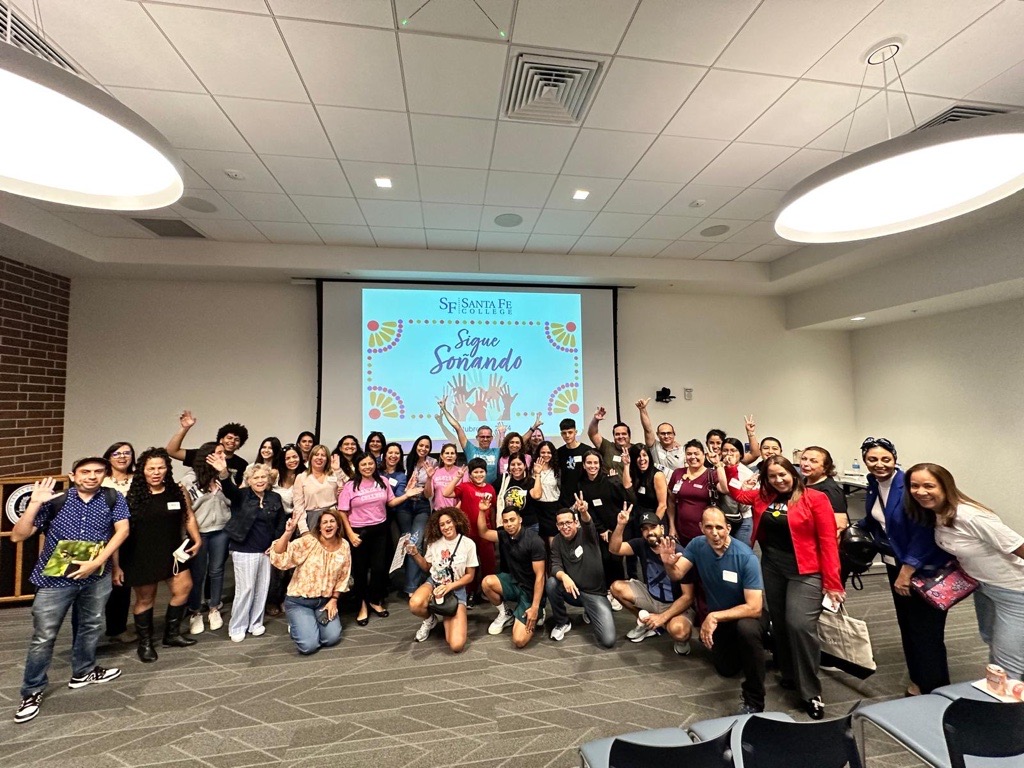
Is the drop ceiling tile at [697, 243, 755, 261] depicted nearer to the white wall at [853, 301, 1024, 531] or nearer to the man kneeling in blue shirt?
A: the white wall at [853, 301, 1024, 531]

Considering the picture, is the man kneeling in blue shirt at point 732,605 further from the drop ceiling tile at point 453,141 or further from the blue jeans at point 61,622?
the blue jeans at point 61,622

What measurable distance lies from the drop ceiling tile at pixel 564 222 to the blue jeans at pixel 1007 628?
3934 mm

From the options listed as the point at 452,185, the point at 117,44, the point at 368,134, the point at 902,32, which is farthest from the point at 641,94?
the point at 117,44

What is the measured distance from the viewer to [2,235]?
4.02 m

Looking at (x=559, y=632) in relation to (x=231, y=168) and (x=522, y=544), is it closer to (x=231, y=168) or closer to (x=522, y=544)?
(x=522, y=544)

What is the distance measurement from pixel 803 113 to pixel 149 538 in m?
5.32

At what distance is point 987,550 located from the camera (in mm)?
2107

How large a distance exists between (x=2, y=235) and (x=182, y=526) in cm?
354

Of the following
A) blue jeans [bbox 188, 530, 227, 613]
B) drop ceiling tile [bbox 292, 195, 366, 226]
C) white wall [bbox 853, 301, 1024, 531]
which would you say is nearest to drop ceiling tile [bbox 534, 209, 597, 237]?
drop ceiling tile [bbox 292, 195, 366, 226]

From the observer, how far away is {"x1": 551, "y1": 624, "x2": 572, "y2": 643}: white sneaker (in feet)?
10.4

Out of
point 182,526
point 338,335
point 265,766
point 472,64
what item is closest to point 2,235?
point 338,335

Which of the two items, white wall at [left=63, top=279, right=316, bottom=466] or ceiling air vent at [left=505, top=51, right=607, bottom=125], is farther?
white wall at [left=63, top=279, right=316, bottom=466]

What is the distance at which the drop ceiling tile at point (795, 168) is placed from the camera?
3365mm

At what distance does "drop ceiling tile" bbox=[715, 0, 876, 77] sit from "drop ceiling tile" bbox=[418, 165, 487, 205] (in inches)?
76.7
